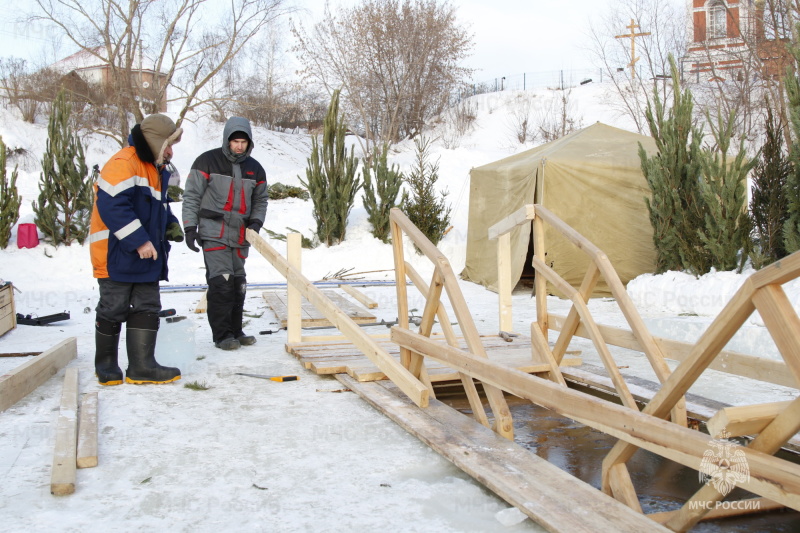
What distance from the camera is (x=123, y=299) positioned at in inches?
164

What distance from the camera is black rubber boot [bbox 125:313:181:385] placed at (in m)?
4.22

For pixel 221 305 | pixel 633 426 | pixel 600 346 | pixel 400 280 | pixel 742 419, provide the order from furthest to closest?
pixel 221 305 < pixel 400 280 < pixel 600 346 < pixel 633 426 < pixel 742 419

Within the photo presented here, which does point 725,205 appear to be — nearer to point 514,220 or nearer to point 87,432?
point 514,220

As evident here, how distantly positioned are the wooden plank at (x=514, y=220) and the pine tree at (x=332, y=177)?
339 inches

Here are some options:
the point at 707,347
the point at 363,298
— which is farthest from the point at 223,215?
the point at 707,347

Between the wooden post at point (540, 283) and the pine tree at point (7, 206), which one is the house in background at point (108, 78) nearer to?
the pine tree at point (7, 206)

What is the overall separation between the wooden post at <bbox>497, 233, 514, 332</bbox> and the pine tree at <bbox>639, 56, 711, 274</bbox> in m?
3.85

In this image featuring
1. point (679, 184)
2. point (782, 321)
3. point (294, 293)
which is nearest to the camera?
point (782, 321)

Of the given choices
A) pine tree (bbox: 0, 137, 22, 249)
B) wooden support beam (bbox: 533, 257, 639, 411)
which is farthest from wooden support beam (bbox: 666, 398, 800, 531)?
pine tree (bbox: 0, 137, 22, 249)

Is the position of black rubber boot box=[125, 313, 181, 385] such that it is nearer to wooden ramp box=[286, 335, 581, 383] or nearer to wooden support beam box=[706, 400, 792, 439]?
wooden ramp box=[286, 335, 581, 383]

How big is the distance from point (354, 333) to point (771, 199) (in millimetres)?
6069

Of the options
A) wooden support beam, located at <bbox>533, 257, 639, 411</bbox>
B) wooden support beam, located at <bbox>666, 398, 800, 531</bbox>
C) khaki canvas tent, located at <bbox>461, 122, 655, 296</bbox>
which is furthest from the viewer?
khaki canvas tent, located at <bbox>461, 122, 655, 296</bbox>

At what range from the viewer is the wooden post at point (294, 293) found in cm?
513

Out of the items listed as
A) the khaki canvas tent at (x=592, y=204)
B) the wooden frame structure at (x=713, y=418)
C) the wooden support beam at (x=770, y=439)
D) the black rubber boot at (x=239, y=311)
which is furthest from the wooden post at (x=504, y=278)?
the khaki canvas tent at (x=592, y=204)
